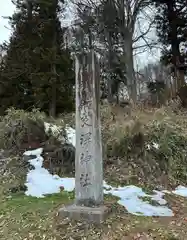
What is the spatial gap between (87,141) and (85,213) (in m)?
1.08

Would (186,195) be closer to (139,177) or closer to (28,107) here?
(139,177)

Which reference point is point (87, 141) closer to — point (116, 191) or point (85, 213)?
point (85, 213)

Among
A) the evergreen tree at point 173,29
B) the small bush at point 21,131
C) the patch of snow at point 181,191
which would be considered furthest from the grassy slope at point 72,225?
the evergreen tree at point 173,29

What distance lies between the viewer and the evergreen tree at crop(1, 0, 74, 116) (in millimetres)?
12719

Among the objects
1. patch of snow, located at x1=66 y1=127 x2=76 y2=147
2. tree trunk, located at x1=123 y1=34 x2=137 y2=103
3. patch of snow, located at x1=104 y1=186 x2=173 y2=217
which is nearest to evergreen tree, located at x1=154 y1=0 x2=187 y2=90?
tree trunk, located at x1=123 y1=34 x2=137 y2=103

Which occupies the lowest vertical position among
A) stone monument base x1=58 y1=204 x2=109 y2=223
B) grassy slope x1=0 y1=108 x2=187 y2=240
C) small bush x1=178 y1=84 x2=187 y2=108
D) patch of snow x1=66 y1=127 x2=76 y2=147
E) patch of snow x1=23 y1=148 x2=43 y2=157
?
grassy slope x1=0 y1=108 x2=187 y2=240

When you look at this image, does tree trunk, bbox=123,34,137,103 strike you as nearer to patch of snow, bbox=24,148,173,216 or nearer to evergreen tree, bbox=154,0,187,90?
evergreen tree, bbox=154,0,187,90

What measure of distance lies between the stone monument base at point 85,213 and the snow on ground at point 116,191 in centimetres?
74

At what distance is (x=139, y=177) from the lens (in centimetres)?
732

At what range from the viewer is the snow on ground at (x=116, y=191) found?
5820 millimetres

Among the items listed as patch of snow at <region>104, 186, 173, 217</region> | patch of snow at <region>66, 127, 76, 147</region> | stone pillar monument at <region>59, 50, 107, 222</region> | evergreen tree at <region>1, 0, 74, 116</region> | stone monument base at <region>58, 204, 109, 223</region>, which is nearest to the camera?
stone monument base at <region>58, 204, 109, 223</region>

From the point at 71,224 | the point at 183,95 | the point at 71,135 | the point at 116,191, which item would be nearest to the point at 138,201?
the point at 116,191

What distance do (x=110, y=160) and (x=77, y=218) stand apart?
9.65 ft

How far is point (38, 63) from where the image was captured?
12.8m
